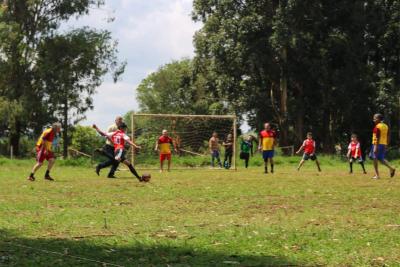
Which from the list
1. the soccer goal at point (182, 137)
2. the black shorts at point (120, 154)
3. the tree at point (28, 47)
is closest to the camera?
the black shorts at point (120, 154)

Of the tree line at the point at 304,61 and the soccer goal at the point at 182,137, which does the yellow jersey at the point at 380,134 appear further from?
the tree line at the point at 304,61

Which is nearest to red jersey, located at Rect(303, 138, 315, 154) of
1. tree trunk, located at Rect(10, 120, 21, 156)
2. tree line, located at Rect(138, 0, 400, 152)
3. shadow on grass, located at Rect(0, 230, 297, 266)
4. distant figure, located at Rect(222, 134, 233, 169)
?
distant figure, located at Rect(222, 134, 233, 169)

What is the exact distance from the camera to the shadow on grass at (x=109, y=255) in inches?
273

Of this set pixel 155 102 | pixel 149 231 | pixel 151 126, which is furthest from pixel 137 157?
pixel 155 102

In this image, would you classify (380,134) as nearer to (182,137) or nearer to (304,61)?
(182,137)

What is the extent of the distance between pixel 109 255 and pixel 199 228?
87.7 inches

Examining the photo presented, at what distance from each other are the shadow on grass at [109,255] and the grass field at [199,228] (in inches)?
0.4

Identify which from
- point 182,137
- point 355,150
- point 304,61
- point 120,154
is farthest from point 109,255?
point 304,61

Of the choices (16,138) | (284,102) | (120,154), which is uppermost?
(284,102)

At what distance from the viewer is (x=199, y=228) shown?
931cm

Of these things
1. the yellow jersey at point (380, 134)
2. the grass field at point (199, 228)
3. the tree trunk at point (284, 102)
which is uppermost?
the tree trunk at point (284, 102)

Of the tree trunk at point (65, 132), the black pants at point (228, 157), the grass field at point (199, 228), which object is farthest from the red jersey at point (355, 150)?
the tree trunk at point (65, 132)

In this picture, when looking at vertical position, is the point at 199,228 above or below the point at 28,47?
below

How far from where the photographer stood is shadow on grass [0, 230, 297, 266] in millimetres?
6926
